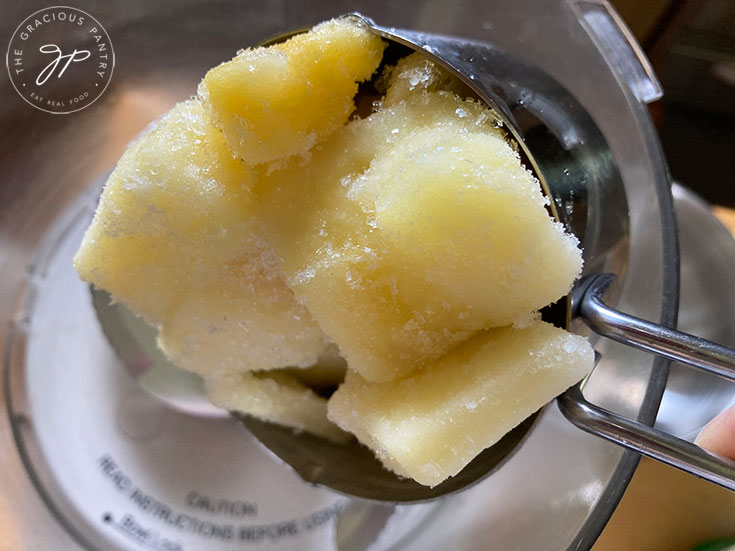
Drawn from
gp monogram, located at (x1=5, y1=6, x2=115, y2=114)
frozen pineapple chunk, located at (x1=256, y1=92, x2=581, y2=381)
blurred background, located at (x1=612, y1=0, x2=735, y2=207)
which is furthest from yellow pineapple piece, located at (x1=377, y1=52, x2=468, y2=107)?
blurred background, located at (x1=612, y1=0, x2=735, y2=207)

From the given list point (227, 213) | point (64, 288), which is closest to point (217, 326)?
point (227, 213)

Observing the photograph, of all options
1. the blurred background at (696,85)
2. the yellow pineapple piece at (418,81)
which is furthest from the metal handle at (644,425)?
the blurred background at (696,85)

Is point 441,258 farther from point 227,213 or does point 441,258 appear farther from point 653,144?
point 653,144

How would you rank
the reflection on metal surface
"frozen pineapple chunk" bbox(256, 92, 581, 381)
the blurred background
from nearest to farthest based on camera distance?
"frozen pineapple chunk" bbox(256, 92, 581, 381) < the reflection on metal surface < the blurred background

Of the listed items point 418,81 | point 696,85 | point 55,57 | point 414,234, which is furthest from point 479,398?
point 696,85

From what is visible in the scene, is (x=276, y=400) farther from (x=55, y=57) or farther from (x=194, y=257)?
(x=55, y=57)

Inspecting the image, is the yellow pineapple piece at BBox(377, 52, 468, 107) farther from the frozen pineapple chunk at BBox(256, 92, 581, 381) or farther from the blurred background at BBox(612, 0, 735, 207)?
the blurred background at BBox(612, 0, 735, 207)
